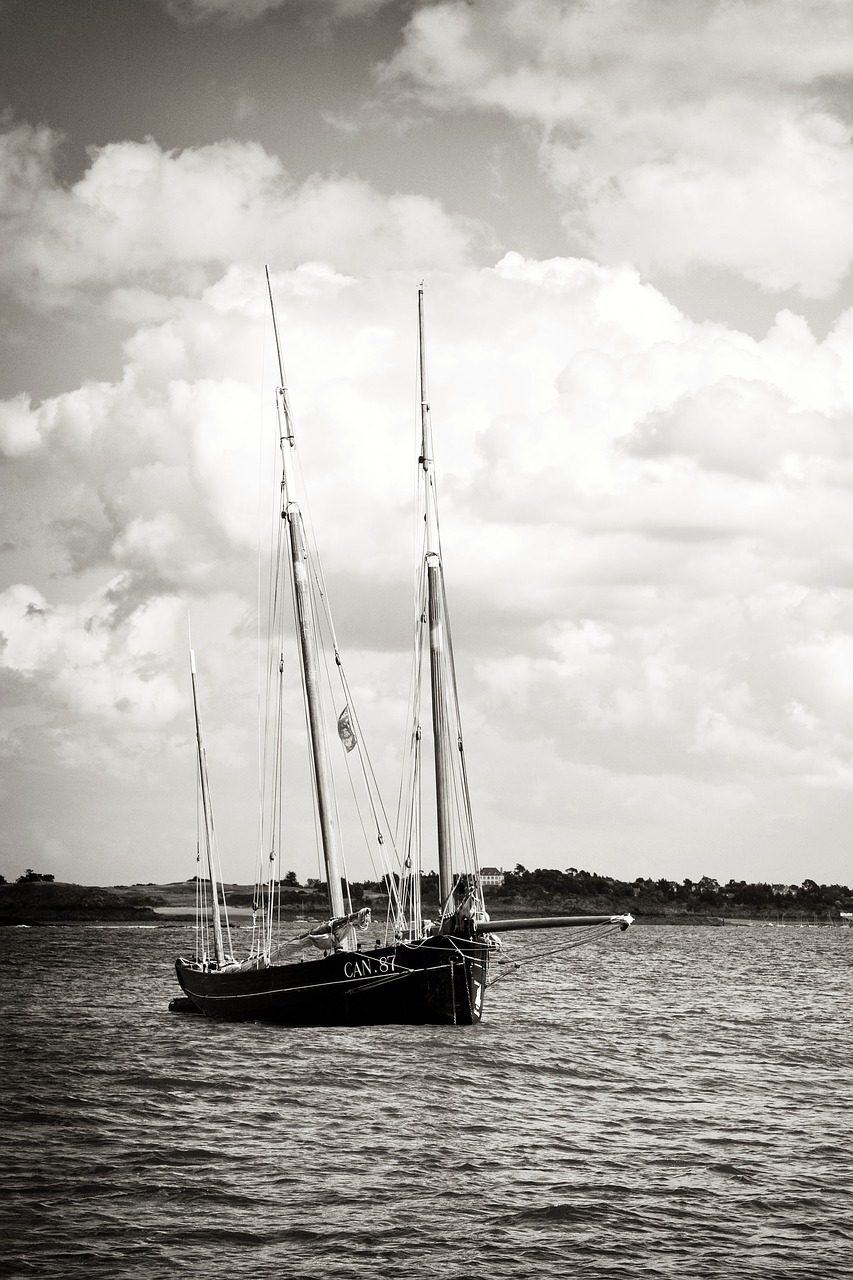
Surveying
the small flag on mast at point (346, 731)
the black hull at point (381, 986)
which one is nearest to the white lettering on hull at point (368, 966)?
the black hull at point (381, 986)

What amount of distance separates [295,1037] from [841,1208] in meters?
26.6

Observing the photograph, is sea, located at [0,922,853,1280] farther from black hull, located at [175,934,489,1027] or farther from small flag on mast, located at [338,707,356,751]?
small flag on mast, located at [338,707,356,751]

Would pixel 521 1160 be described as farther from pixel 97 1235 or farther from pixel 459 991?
pixel 459 991

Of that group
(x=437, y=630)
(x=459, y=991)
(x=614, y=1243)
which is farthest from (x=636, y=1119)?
(x=437, y=630)

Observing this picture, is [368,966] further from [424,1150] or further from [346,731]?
[424,1150]

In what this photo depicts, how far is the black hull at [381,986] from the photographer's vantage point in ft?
155

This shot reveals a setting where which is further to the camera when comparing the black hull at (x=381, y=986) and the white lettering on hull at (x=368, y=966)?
the white lettering on hull at (x=368, y=966)

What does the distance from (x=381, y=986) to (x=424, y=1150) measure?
19.1 meters

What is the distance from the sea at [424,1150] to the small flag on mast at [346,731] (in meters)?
11.2

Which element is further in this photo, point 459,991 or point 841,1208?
point 459,991

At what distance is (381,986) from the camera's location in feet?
157

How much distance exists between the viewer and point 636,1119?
109 ft

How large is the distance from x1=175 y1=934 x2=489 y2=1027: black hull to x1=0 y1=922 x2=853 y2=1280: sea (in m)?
0.89

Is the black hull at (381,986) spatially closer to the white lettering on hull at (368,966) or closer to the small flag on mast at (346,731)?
the white lettering on hull at (368,966)
